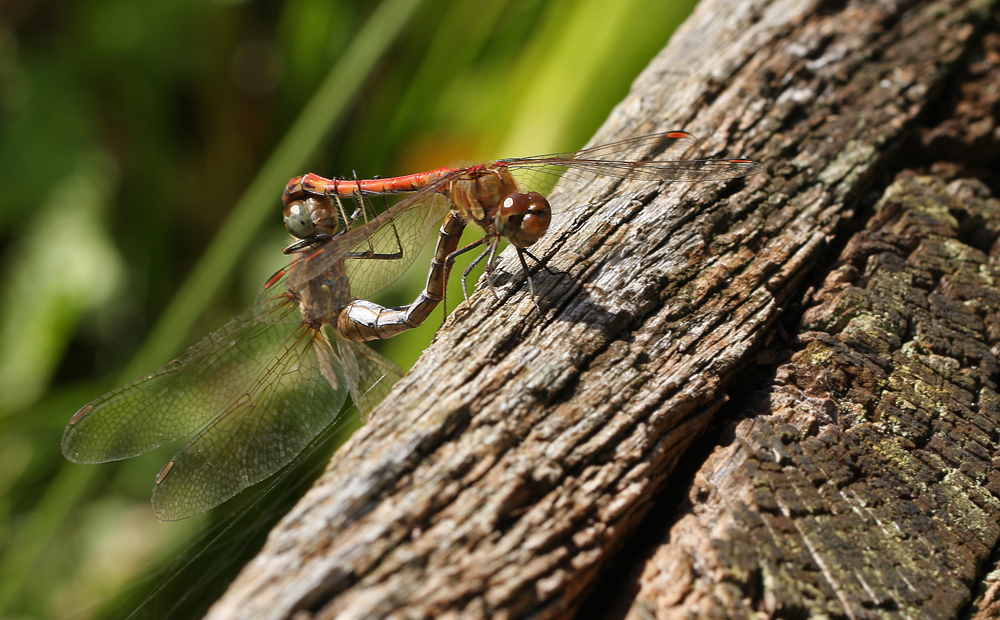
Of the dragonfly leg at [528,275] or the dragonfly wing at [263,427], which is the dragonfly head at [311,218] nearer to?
the dragonfly wing at [263,427]

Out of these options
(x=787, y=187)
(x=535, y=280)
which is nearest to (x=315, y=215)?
(x=535, y=280)

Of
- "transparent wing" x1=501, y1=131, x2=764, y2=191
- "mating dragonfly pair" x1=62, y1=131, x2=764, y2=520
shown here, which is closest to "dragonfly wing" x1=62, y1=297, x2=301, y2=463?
"mating dragonfly pair" x1=62, y1=131, x2=764, y2=520

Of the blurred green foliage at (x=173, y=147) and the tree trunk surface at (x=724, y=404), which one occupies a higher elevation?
the blurred green foliage at (x=173, y=147)

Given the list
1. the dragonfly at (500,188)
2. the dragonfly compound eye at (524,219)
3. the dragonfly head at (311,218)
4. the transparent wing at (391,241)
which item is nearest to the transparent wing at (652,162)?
the dragonfly at (500,188)

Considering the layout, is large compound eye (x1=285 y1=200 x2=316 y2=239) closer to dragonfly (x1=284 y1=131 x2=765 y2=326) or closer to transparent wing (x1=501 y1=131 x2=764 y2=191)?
dragonfly (x1=284 y1=131 x2=765 y2=326)

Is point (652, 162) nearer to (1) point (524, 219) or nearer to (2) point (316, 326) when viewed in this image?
(1) point (524, 219)

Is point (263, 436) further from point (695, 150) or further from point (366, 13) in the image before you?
point (366, 13)
